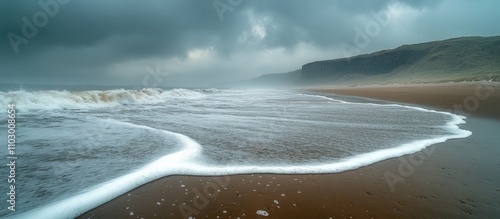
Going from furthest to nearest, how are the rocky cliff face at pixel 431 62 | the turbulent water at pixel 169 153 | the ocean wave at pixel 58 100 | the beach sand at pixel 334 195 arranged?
the rocky cliff face at pixel 431 62 → the ocean wave at pixel 58 100 → the turbulent water at pixel 169 153 → the beach sand at pixel 334 195

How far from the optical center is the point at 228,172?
4973mm

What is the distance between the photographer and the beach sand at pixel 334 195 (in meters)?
3.45

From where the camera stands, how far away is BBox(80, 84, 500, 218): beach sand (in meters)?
3.45

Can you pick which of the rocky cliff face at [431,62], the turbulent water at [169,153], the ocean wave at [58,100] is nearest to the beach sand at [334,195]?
the turbulent water at [169,153]

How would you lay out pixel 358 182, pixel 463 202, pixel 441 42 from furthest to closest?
pixel 441 42, pixel 358 182, pixel 463 202

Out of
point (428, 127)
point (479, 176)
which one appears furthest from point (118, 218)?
point (428, 127)

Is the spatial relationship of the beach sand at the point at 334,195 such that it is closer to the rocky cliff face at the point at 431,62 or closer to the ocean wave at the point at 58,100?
the ocean wave at the point at 58,100

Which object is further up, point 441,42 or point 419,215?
point 441,42

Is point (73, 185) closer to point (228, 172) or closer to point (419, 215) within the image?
point (228, 172)

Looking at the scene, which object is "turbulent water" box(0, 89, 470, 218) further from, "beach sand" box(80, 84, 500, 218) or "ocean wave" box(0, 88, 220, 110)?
"ocean wave" box(0, 88, 220, 110)

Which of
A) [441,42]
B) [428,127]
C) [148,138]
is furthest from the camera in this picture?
[441,42]

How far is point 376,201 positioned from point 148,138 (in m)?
6.65

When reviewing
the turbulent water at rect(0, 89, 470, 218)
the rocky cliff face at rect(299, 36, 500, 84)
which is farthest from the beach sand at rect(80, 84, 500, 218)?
the rocky cliff face at rect(299, 36, 500, 84)

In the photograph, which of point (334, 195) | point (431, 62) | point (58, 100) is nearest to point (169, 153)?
point (334, 195)
